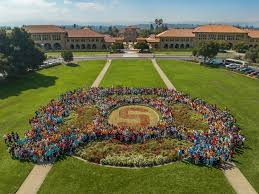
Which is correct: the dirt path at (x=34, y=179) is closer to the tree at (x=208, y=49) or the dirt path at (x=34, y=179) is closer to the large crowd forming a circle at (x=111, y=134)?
the large crowd forming a circle at (x=111, y=134)

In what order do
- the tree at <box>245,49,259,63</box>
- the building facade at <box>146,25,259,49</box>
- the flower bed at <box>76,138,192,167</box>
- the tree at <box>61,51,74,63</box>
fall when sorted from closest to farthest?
the flower bed at <box>76,138,192,167</box>
the tree at <box>245,49,259,63</box>
the tree at <box>61,51,74,63</box>
the building facade at <box>146,25,259,49</box>

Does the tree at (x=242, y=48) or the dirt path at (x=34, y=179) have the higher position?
the tree at (x=242, y=48)

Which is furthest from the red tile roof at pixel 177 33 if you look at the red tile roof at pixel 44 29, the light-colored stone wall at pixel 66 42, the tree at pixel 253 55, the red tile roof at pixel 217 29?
the tree at pixel 253 55

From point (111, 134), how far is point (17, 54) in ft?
123

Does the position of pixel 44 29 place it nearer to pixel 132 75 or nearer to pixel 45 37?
pixel 45 37

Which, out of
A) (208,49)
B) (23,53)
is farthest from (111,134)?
(208,49)

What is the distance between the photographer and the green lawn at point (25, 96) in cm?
2484

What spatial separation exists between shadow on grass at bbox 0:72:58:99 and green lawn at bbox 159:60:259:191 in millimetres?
24384

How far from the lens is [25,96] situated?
4738 centimetres

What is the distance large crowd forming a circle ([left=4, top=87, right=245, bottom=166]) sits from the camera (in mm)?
26656

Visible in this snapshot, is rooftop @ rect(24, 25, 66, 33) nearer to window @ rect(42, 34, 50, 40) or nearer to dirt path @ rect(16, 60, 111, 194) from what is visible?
window @ rect(42, 34, 50, 40)

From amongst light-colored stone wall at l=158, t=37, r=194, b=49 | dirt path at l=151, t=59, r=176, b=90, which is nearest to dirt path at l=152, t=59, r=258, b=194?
dirt path at l=151, t=59, r=176, b=90

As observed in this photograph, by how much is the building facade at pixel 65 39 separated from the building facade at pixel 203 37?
2110 cm

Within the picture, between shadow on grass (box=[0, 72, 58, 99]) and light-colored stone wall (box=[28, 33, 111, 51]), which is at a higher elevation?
light-colored stone wall (box=[28, 33, 111, 51])
